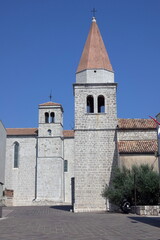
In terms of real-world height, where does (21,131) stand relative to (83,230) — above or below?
above

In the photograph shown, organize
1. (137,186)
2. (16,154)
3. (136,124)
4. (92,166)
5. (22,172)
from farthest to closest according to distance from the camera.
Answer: (16,154)
(22,172)
(136,124)
(92,166)
(137,186)

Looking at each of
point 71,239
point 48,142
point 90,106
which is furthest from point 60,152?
point 71,239

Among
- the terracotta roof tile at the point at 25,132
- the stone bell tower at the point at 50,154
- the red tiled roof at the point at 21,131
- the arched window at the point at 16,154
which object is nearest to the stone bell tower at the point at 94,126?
the stone bell tower at the point at 50,154

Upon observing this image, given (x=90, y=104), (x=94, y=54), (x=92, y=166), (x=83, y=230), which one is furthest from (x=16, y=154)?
(x=83, y=230)

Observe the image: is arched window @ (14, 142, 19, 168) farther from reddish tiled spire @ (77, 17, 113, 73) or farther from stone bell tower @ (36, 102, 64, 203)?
reddish tiled spire @ (77, 17, 113, 73)

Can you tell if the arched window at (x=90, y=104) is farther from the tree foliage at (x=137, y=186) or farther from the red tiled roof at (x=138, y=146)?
the tree foliage at (x=137, y=186)

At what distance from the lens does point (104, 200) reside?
24.9 meters

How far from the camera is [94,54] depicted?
27.6 metres

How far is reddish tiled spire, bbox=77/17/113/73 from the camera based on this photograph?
1062 inches

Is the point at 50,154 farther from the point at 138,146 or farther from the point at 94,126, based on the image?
the point at 138,146

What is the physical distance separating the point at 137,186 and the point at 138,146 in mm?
5220

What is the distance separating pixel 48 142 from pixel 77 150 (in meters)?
17.6

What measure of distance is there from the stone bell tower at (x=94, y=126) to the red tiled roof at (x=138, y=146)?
1.00 m

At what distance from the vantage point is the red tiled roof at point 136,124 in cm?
2675
